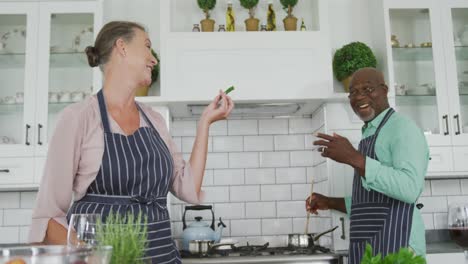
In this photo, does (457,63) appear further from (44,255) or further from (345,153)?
(44,255)

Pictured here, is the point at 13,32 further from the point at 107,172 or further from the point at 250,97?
the point at 107,172

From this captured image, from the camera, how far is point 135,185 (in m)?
1.72

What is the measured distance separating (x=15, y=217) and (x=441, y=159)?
2826 mm

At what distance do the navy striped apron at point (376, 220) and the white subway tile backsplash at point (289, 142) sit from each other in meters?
1.01

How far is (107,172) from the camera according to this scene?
1677 millimetres

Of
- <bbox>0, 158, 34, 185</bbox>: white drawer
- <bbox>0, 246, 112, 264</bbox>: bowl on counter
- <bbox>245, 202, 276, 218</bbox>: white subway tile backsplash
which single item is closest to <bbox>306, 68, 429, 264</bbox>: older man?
<bbox>245, 202, 276, 218</bbox>: white subway tile backsplash

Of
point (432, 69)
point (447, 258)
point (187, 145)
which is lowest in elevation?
point (447, 258)

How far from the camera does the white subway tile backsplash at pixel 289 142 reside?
11.9 ft

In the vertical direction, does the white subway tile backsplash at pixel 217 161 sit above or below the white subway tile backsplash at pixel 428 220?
above

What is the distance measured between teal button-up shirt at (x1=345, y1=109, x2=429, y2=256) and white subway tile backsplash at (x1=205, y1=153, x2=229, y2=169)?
1358 mm

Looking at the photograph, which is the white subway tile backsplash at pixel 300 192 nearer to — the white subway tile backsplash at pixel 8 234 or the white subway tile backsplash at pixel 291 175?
the white subway tile backsplash at pixel 291 175

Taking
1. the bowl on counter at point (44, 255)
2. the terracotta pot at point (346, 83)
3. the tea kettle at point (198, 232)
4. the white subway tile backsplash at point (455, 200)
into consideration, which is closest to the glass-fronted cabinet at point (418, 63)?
the terracotta pot at point (346, 83)

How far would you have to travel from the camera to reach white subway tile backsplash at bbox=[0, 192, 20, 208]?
3.39 m

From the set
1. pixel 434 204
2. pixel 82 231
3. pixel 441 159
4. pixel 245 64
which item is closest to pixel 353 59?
pixel 245 64
